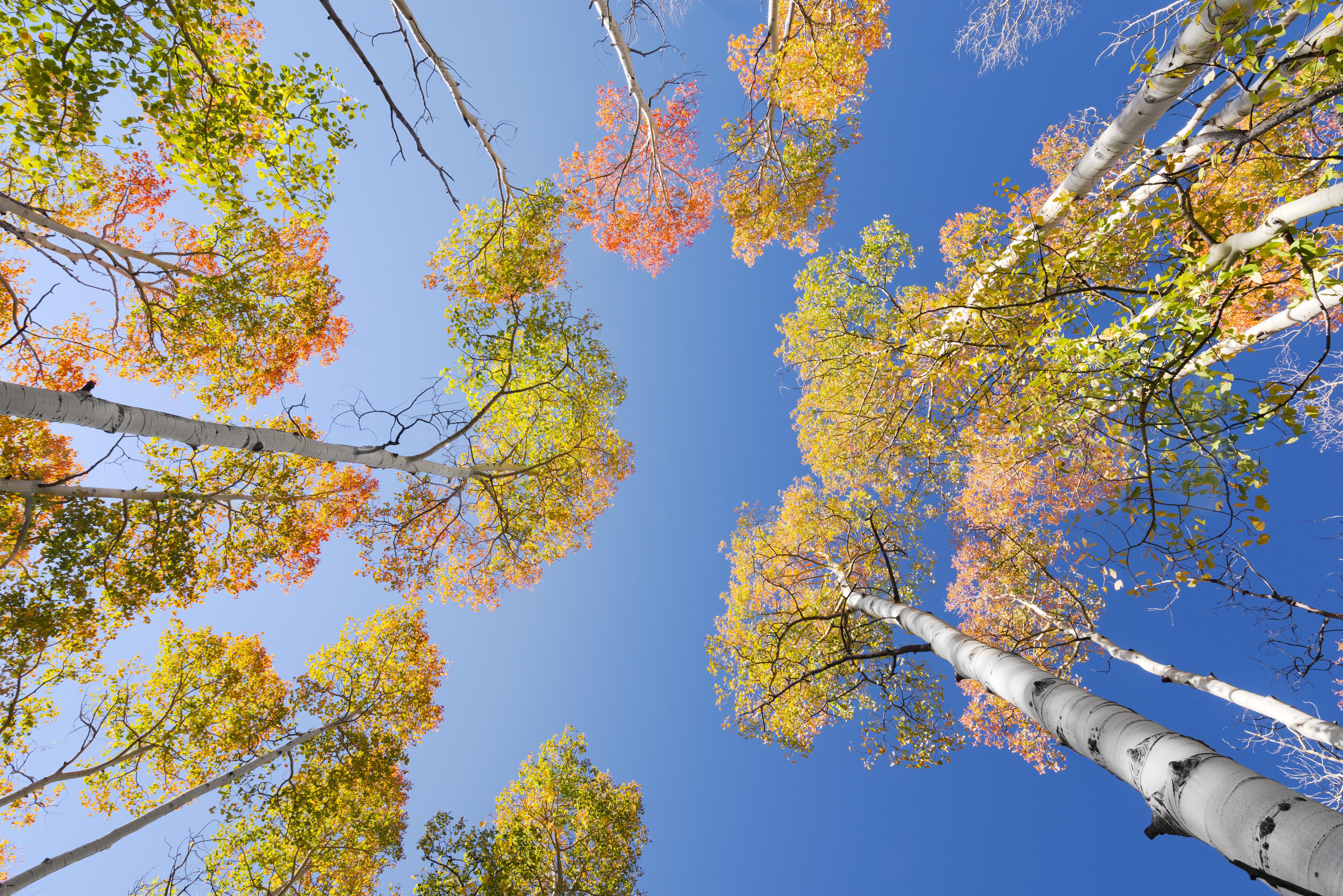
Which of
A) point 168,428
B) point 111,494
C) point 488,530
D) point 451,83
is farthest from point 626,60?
point 111,494

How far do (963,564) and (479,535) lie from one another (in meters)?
11.7

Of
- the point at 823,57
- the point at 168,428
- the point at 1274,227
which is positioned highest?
the point at 823,57

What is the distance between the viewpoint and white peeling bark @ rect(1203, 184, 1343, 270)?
2.39m

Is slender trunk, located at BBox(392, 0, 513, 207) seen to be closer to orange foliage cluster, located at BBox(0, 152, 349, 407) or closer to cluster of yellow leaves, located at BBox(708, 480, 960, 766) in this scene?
orange foliage cluster, located at BBox(0, 152, 349, 407)

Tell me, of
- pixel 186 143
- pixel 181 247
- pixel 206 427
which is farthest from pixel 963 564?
pixel 181 247

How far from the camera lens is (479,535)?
26.5 ft

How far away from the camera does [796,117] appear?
7.89 m

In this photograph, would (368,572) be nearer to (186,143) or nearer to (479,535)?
(479,535)

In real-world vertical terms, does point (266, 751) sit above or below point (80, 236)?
below

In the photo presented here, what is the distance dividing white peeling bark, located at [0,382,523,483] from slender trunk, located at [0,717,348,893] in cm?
461

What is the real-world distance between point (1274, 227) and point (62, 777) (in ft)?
41.5

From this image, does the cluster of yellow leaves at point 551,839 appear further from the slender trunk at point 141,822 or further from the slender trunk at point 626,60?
the slender trunk at point 626,60

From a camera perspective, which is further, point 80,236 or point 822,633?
point 822,633

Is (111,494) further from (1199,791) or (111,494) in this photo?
(1199,791)
